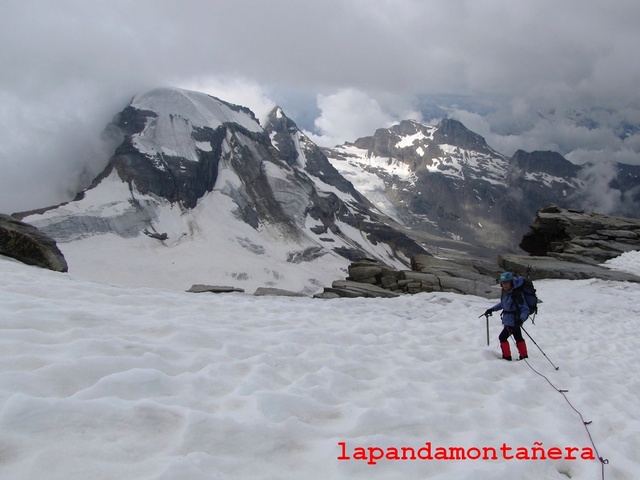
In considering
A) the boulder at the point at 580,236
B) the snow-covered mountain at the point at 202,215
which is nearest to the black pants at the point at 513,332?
the boulder at the point at 580,236

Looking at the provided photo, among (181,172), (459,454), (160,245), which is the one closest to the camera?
(459,454)

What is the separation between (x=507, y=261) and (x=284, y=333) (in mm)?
23216

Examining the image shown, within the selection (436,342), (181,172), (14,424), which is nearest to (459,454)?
(14,424)

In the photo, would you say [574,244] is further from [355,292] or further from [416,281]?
[355,292]

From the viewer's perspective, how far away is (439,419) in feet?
19.2

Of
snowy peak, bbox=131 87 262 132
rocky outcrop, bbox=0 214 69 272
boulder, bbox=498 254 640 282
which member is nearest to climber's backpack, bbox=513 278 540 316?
rocky outcrop, bbox=0 214 69 272

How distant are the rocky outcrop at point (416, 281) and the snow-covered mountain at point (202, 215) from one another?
5968 cm

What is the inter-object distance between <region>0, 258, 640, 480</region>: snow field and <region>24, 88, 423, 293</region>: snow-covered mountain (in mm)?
71512

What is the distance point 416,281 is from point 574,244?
62.4 ft

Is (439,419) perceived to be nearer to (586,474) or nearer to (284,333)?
(586,474)

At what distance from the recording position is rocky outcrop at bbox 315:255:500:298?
18.9 m

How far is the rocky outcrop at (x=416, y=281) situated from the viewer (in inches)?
745

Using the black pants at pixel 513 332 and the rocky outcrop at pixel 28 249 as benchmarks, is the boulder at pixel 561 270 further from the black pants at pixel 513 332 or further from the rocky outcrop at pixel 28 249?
the rocky outcrop at pixel 28 249

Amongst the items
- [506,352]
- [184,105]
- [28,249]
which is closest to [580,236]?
[506,352]
